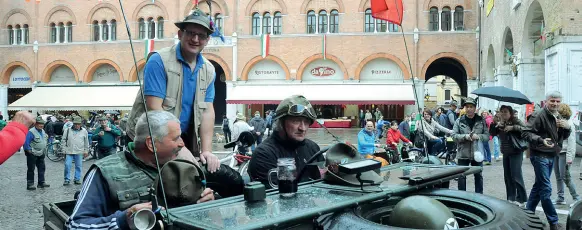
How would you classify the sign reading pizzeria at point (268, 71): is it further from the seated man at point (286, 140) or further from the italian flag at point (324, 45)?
the seated man at point (286, 140)

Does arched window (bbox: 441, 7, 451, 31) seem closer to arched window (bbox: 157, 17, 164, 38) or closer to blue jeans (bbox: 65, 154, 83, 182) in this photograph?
arched window (bbox: 157, 17, 164, 38)

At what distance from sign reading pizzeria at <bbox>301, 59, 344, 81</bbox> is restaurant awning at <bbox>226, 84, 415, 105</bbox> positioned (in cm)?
69

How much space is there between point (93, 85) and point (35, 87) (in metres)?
4.13

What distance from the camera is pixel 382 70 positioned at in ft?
92.8

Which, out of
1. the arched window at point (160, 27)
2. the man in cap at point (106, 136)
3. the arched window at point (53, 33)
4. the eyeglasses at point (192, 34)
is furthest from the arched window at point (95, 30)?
the eyeglasses at point (192, 34)

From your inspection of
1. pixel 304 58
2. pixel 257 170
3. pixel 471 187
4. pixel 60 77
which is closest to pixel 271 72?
pixel 304 58

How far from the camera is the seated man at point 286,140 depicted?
146 inches

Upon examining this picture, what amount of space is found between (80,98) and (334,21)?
55.5 feet

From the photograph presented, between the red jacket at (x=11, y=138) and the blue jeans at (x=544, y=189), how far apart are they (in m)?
5.52

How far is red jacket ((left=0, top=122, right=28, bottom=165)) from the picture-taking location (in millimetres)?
2854

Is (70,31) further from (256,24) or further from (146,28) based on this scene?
(256,24)

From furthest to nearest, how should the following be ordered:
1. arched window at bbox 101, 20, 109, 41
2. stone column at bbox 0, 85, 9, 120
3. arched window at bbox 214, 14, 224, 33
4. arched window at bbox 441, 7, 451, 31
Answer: stone column at bbox 0, 85, 9, 120 → arched window at bbox 101, 20, 109, 41 → arched window at bbox 214, 14, 224, 33 → arched window at bbox 441, 7, 451, 31

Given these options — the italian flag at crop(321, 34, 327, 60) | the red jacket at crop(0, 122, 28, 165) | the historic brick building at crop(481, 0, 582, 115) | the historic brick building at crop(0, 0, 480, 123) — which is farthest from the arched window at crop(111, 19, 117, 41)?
the red jacket at crop(0, 122, 28, 165)

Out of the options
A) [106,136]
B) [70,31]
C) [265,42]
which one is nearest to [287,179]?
[106,136]
